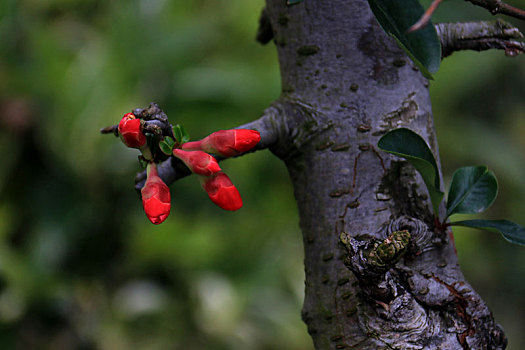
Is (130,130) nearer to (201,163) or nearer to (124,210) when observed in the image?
(201,163)

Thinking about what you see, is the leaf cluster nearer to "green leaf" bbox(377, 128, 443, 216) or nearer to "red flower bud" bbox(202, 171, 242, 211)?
"green leaf" bbox(377, 128, 443, 216)

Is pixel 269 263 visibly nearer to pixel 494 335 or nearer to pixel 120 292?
pixel 120 292

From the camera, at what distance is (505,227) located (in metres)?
0.42

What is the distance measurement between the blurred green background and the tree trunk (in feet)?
5.06

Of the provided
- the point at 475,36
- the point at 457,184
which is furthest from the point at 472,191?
the point at 475,36

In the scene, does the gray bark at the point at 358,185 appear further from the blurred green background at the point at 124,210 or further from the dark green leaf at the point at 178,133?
the blurred green background at the point at 124,210

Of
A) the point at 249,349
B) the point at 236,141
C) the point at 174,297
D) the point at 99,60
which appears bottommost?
the point at 249,349

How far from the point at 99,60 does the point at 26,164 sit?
20.0 inches

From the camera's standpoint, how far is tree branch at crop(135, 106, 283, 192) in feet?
1.36

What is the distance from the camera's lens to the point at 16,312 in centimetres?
189

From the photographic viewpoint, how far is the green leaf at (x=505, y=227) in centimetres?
40

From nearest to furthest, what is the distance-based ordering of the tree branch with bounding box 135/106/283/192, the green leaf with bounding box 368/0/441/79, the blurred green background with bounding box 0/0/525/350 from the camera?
the green leaf with bounding box 368/0/441/79
the tree branch with bounding box 135/106/283/192
the blurred green background with bounding box 0/0/525/350

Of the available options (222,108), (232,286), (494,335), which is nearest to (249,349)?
(232,286)

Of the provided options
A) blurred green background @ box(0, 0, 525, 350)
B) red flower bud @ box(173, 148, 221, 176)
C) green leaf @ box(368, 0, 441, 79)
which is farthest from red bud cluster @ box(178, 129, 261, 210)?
blurred green background @ box(0, 0, 525, 350)
